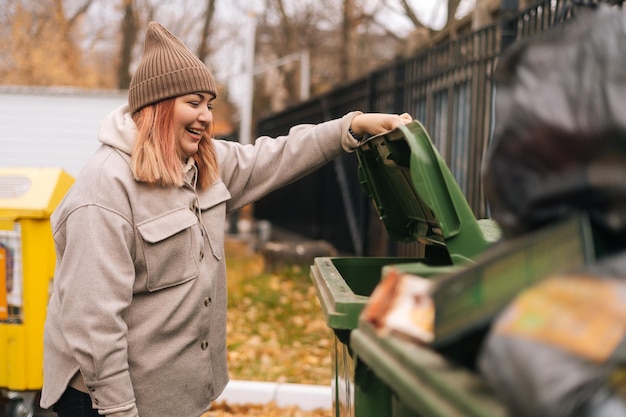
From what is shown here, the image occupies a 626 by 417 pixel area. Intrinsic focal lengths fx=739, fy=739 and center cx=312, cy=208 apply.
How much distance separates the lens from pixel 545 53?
1.46 metres

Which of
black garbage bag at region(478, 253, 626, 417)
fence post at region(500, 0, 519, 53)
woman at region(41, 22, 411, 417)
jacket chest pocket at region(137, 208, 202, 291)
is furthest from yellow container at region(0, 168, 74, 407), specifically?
Answer: black garbage bag at region(478, 253, 626, 417)

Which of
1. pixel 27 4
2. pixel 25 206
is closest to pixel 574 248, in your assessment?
pixel 25 206

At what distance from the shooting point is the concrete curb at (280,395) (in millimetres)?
4531

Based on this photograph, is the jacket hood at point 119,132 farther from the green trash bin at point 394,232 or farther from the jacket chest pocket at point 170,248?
the green trash bin at point 394,232

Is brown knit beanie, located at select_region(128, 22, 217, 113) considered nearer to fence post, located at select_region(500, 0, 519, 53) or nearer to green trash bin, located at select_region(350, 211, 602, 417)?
green trash bin, located at select_region(350, 211, 602, 417)

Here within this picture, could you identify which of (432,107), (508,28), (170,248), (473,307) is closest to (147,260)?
(170,248)

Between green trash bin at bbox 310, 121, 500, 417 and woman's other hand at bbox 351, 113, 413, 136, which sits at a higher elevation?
woman's other hand at bbox 351, 113, 413, 136

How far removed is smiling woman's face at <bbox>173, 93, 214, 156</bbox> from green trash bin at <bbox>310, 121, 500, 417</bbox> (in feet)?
2.13

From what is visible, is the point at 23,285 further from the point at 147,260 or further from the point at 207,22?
the point at 207,22

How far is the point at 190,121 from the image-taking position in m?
2.77

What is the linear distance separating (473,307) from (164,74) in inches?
68.0

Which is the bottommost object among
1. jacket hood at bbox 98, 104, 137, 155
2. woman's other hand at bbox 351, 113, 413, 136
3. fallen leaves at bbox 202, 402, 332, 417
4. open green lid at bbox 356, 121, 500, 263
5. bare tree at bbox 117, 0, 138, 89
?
fallen leaves at bbox 202, 402, 332, 417

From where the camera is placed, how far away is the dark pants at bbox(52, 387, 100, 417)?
2.56 meters

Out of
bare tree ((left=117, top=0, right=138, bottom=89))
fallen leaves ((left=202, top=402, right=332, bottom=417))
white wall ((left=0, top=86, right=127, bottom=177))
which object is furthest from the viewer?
bare tree ((left=117, top=0, right=138, bottom=89))
